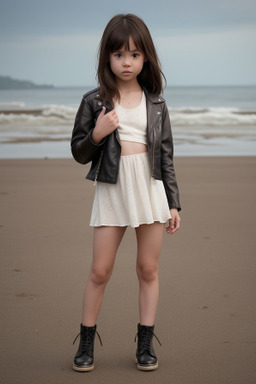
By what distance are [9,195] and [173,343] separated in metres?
4.29

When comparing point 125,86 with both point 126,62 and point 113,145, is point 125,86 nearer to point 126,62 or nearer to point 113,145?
point 126,62

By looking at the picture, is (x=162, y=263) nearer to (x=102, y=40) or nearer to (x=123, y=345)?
(x=123, y=345)

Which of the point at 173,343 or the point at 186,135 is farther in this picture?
the point at 186,135

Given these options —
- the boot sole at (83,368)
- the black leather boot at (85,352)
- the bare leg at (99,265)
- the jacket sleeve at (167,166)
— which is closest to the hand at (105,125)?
the jacket sleeve at (167,166)

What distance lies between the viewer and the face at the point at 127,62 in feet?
9.35

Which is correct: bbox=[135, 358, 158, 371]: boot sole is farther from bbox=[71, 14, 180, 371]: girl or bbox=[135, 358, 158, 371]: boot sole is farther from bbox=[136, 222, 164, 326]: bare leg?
bbox=[136, 222, 164, 326]: bare leg

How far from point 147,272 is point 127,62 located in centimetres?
100

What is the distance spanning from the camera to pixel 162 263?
4.64 m

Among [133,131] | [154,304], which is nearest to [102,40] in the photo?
[133,131]

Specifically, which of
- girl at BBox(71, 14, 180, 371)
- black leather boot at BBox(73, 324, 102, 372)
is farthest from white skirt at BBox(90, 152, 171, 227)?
black leather boot at BBox(73, 324, 102, 372)

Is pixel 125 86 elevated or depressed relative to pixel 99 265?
elevated

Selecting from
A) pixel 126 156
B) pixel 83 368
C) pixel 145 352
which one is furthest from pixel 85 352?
pixel 126 156

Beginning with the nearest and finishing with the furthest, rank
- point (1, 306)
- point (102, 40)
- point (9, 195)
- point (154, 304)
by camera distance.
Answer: point (102, 40) → point (154, 304) → point (1, 306) → point (9, 195)

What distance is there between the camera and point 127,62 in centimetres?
284
